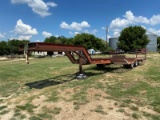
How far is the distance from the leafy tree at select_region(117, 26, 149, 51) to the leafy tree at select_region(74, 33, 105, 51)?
10.6 meters

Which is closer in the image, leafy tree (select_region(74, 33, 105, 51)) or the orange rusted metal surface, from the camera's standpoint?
the orange rusted metal surface

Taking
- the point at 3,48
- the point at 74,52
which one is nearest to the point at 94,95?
the point at 74,52

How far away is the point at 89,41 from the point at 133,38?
44.0 ft

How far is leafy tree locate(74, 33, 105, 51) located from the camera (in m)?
51.4

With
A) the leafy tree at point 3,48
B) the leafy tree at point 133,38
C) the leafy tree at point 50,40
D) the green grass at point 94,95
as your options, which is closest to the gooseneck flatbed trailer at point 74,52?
the green grass at point 94,95

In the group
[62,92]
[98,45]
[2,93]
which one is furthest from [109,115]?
[98,45]

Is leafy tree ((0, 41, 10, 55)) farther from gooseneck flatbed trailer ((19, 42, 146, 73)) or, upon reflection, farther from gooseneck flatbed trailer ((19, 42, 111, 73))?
gooseneck flatbed trailer ((19, 42, 111, 73))

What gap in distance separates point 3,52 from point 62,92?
81.0 m

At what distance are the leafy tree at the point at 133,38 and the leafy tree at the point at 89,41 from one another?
10.6 metres

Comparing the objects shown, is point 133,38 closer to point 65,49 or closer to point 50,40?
point 65,49

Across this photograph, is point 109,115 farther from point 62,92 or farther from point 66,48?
point 66,48

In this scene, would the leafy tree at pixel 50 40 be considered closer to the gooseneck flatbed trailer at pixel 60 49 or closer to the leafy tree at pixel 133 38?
the leafy tree at pixel 133 38

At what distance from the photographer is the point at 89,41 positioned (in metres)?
51.6

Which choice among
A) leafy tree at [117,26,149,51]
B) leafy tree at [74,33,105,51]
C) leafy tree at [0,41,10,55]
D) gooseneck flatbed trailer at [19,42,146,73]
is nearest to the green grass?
gooseneck flatbed trailer at [19,42,146,73]
